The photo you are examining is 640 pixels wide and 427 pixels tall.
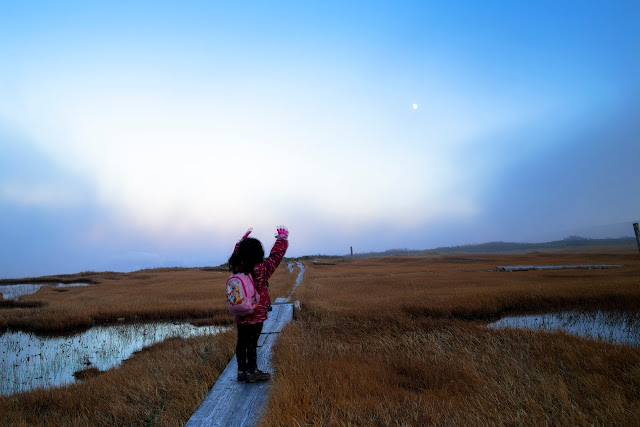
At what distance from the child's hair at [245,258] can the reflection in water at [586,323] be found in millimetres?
7229

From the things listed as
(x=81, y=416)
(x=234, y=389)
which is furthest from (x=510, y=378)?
(x=81, y=416)

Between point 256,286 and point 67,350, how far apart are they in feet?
32.2

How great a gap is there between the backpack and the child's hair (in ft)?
0.54

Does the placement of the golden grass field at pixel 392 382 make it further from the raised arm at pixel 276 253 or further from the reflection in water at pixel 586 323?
the reflection in water at pixel 586 323

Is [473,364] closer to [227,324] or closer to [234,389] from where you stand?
[234,389]

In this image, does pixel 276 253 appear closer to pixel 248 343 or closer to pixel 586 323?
pixel 248 343

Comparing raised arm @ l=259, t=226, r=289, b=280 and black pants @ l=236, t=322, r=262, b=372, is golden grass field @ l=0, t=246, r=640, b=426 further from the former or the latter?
raised arm @ l=259, t=226, r=289, b=280

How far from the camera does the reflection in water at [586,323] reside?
8820 millimetres

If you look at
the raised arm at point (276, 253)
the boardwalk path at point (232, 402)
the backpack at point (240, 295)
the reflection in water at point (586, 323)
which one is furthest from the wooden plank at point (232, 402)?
the reflection in water at point (586, 323)

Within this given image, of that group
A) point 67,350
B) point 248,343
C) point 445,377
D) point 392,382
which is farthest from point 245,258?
point 67,350

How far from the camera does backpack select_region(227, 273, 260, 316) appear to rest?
4.63m

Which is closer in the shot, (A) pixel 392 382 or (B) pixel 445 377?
(A) pixel 392 382

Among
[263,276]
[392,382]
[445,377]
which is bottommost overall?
[445,377]

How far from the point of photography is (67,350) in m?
10.8
